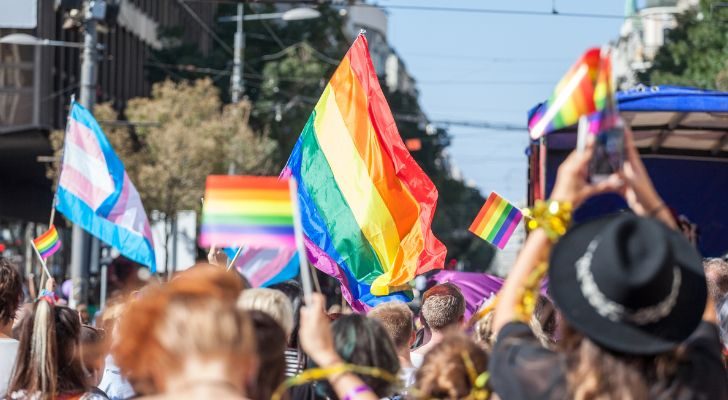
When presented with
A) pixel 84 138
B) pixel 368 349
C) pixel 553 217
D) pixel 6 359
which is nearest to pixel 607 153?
pixel 553 217

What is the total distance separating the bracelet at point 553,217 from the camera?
3301 mm

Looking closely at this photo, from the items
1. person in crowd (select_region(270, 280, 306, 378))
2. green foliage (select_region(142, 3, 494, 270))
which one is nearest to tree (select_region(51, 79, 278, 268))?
green foliage (select_region(142, 3, 494, 270))

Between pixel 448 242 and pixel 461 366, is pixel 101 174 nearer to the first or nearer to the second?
pixel 461 366

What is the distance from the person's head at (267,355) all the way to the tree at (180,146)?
1047 inches

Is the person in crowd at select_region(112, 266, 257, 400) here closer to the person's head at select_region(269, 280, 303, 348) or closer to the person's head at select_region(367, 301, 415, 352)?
the person's head at select_region(269, 280, 303, 348)

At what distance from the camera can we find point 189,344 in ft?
10.3

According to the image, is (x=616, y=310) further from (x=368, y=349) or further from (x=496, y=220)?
(x=496, y=220)

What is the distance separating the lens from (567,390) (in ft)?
10.4

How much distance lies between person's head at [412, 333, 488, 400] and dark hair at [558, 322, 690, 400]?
0.51m

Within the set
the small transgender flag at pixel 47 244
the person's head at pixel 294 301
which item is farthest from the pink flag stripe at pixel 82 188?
the person's head at pixel 294 301

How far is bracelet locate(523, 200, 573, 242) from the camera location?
3301 millimetres

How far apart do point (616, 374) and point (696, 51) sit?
121 ft

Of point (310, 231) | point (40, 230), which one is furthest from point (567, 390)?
point (40, 230)

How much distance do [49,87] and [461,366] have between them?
32108mm
